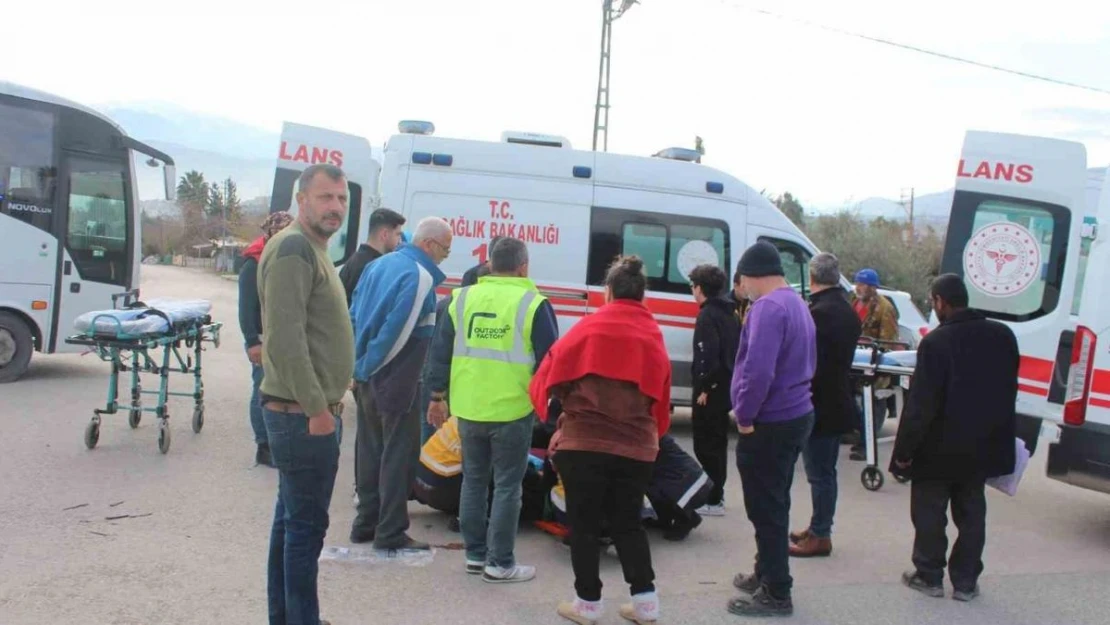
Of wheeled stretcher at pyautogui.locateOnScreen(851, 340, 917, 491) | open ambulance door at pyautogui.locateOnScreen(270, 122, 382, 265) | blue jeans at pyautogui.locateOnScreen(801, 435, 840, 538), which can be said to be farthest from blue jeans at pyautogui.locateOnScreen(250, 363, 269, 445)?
wheeled stretcher at pyautogui.locateOnScreen(851, 340, 917, 491)

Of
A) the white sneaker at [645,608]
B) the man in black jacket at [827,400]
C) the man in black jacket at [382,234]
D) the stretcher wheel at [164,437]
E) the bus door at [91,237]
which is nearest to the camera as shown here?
the white sneaker at [645,608]

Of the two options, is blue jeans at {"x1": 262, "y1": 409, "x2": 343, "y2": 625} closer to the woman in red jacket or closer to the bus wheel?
the woman in red jacket

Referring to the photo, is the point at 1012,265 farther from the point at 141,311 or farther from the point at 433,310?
the point at 141,311

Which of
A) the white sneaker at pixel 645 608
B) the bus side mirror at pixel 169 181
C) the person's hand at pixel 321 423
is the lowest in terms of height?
the white sneaker at pixel 645 608

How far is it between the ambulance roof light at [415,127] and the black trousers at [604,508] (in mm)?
6058

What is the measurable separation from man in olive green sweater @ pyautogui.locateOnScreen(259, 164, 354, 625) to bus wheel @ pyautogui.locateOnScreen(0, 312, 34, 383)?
919cm

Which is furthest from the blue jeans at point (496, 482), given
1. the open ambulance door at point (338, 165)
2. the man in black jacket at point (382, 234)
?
the open ambulance door at point (338, 165)

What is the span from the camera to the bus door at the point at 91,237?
1172 centimetres

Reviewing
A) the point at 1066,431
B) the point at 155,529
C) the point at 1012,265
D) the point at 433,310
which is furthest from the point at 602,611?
the point at 1012,265

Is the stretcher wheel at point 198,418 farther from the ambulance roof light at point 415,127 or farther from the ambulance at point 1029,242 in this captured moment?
the ambulance at point 1029,242

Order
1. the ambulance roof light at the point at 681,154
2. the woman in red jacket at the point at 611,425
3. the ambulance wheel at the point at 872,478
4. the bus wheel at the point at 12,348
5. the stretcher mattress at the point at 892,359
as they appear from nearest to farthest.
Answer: the woman in red jacket at the point at 611,425, the ambulance wheel at the point at 872,478, the stretcher mattress at the point at 892,359, the ambulance roof light at the point at 681,154, the bus wheel at the point at 12,348

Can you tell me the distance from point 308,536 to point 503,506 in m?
1.47

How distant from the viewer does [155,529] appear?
18.7ft

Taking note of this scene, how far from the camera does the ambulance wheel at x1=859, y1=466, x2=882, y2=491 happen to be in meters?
7.75
